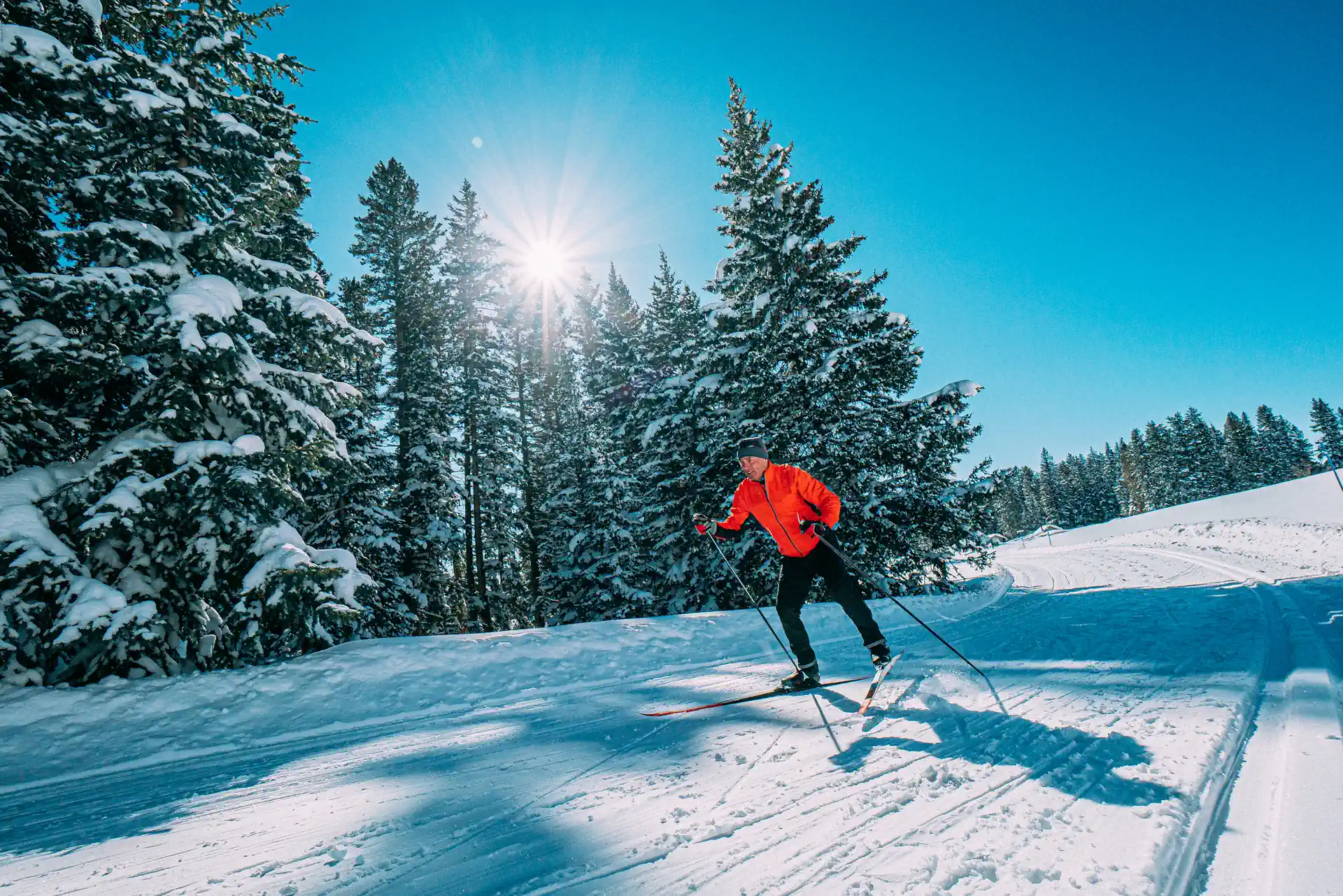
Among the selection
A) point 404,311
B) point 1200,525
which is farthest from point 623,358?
point 1200,525

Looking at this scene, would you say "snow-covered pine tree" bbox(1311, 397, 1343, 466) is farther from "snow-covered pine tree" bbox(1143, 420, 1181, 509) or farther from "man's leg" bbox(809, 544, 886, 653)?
"man's leg" bbox(809, 544, 886, 653)

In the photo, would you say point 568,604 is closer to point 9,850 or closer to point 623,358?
point 623,358

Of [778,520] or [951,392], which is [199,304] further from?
[951,392]

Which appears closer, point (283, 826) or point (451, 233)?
point (283, 826)

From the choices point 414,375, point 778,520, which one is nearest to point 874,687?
point 778,520

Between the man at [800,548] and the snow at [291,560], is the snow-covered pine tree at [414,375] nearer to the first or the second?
the snow at [291,560]

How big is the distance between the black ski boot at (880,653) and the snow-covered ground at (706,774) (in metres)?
0.24

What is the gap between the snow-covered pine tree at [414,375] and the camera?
17.2 m

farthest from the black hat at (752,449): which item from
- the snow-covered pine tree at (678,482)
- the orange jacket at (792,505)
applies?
the snow-covered pine tree at (678,482)

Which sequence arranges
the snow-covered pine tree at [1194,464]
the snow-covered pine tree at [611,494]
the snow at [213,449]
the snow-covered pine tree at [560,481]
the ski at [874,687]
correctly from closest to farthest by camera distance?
the ski at [874,687] < the snow at [213,449] < the snow-covered pine tree at [611,494] < the snow-covered pine tree at [560,481] < the snow-covered pine tree at [1194,464]

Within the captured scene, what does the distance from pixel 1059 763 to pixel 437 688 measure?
5.67 meters

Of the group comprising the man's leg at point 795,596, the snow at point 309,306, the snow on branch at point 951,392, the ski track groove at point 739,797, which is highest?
the snow at point 309,306

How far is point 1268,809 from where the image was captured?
2.15m

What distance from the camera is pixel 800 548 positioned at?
4.87m
